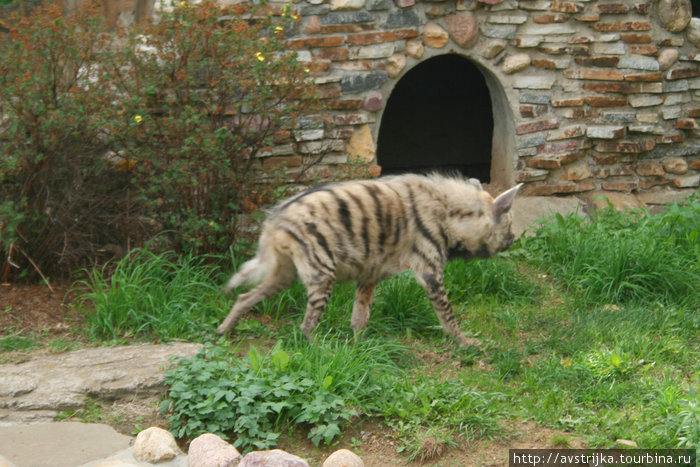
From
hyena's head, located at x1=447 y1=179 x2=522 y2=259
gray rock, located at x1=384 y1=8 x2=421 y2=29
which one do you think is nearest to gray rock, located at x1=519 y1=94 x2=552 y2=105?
gray rock, located at x1=384 y1=8 x2=421 y2=29

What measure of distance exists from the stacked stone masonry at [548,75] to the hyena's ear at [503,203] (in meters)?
1.92

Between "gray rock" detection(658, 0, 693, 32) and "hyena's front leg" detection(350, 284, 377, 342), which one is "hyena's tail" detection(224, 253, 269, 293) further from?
"gray rock" detection(658, 0, 693, 32)

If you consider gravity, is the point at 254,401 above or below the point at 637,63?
below

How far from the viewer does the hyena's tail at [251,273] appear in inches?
216

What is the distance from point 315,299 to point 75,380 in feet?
5.26

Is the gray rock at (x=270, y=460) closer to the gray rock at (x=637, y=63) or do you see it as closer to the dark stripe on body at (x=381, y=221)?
the dark stripe on body at (x=381, y=221)

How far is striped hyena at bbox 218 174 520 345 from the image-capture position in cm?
525

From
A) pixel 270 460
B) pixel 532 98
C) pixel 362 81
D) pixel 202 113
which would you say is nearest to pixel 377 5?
pixel 362 81

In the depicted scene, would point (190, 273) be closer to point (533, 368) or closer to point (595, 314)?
point (533, 368)

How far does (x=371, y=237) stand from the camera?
543 centimetres

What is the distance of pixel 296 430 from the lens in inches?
175

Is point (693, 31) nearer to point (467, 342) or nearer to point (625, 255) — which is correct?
point (625, 255)

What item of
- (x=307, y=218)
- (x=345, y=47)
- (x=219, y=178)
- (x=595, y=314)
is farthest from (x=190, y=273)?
(x=595, y=314)

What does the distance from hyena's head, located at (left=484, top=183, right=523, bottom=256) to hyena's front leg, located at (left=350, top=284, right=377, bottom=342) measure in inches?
36.9
